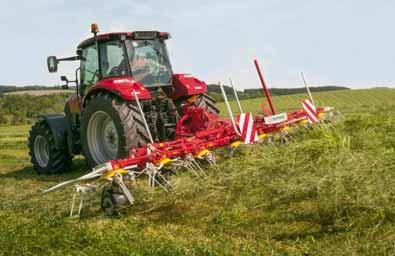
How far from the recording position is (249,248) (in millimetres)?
4297

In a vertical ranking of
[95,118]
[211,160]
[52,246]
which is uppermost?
[95,118]

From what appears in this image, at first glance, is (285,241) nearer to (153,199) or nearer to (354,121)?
(153,199)

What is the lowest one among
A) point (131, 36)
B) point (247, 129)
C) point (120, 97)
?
point (247, 129)

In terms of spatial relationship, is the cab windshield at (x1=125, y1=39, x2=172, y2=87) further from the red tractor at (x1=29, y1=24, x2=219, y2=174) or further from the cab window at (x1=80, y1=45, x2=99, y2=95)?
the cab window at (x1=80, y1=45, x2=99, y2=95)

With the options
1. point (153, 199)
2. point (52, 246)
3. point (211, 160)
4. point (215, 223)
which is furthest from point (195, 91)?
point (52, 246)

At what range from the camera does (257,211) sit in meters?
5.39

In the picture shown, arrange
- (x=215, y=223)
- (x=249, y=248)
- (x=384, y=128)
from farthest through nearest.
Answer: (x=384, y=128) < (x=215, y=223) < (x=249, y=248)

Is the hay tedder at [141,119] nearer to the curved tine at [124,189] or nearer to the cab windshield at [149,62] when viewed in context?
the cab windshield at [149,62]

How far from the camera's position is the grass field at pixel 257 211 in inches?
173

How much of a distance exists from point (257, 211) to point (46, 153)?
20.9 feet

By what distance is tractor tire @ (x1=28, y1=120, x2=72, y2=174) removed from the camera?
1020 centimetres

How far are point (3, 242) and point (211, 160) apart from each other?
2794 mm

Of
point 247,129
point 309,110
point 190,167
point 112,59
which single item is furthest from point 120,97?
point 309,110

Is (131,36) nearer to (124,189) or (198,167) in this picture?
(198,167)
